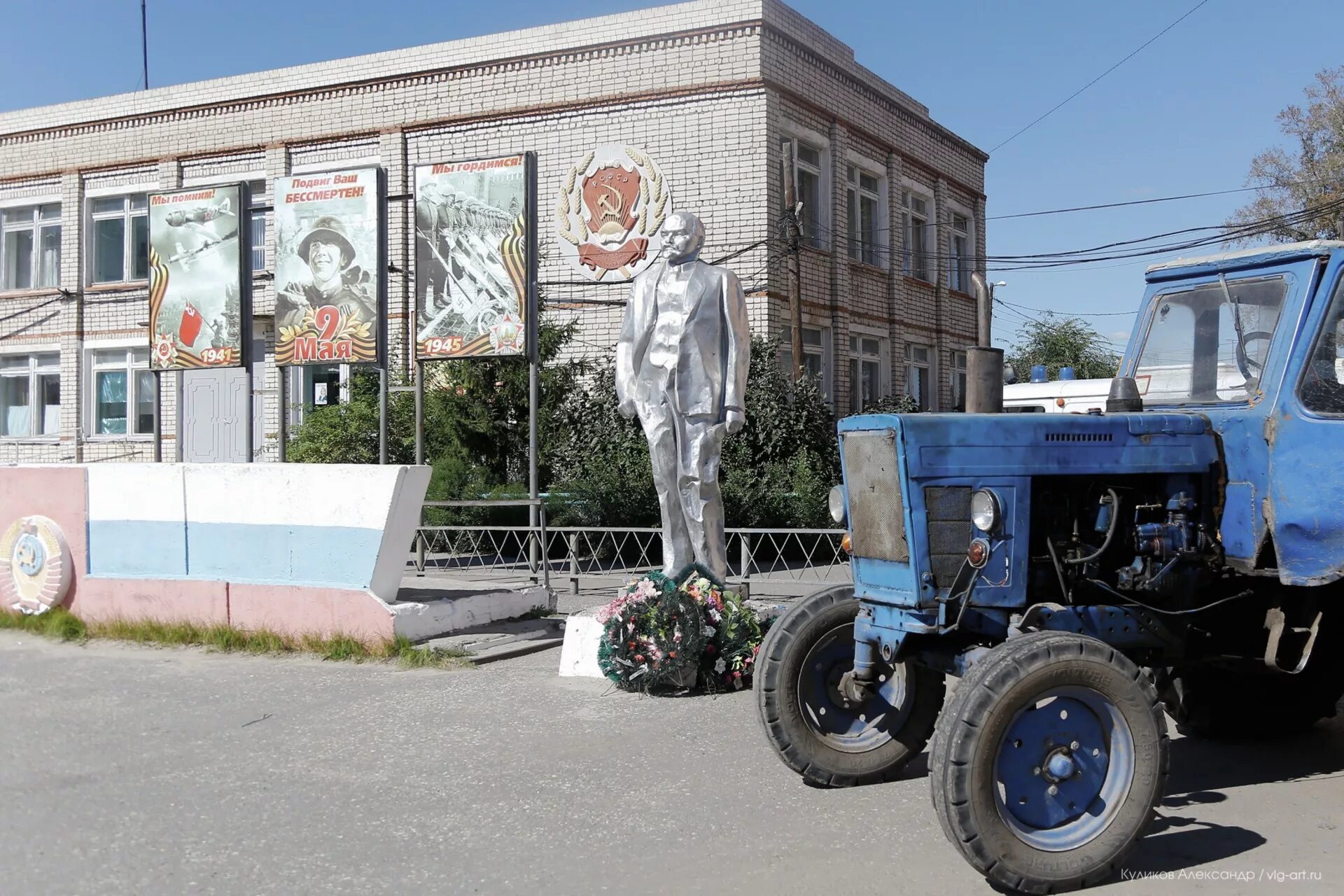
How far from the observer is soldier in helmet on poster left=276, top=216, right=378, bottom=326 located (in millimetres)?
11844

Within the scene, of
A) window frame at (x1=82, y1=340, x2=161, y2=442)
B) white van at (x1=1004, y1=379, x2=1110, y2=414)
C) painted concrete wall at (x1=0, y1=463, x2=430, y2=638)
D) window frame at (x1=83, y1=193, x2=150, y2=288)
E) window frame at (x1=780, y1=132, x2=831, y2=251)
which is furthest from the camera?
→ window frame at (x1=83, y1=193, x2=150, y2=288)

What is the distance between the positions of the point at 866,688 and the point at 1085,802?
1152 mm

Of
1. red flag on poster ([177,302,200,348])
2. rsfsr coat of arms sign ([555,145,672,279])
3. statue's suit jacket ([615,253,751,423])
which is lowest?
statue's suit jacket ([615,253,751,423])

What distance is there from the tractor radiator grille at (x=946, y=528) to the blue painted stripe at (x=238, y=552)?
515 centimetres

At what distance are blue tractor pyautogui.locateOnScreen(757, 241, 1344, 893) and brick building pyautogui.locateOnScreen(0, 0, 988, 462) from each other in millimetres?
9705

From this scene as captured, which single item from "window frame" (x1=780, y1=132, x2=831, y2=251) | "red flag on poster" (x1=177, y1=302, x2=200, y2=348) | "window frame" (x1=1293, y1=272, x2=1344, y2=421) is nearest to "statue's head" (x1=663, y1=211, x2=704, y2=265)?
"window frame" (x1=1293, y1=272, x2=1344, y2=421)

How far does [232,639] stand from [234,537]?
80 cm

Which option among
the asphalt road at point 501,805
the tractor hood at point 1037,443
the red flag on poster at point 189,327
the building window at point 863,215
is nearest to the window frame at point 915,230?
the building window at point 863,215

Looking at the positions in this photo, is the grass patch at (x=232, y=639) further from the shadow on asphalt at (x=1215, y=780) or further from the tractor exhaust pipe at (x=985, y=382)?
the shadow on asphalt at (x=1215, y=780)

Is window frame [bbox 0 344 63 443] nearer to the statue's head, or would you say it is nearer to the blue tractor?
the statue's head

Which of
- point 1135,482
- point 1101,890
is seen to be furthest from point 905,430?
point 1101,890

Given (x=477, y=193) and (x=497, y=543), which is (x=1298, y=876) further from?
(x=497, y=543)

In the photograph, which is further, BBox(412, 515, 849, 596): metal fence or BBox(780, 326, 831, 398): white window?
BBox(780, 326, 831, 398): white window

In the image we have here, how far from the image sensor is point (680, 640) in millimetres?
7492
